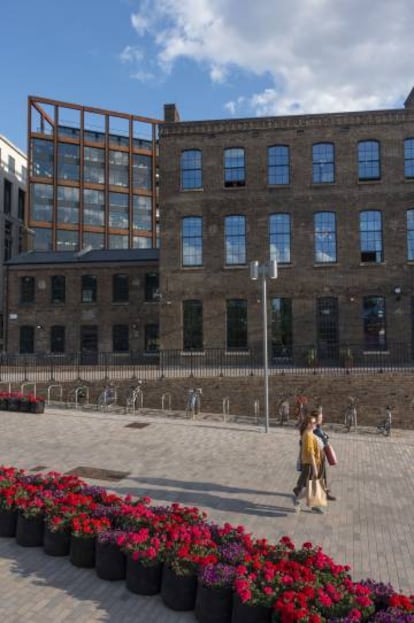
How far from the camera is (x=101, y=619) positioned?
484cm

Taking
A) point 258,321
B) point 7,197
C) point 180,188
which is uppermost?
point 7,197

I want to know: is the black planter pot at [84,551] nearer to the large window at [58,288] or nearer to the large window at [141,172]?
the large window at [58,288]

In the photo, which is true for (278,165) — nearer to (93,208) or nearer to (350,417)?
(350,417)

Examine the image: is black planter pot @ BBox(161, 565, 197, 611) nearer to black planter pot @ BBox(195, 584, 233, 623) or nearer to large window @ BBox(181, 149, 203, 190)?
black planter pot @ BBox(195, 584, 233, 623)

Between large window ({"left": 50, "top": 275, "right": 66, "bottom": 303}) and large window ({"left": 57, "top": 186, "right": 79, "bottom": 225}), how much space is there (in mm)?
27761

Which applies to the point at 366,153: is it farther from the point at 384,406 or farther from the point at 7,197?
the point at 7,197

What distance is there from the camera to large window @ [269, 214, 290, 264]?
81.0ft

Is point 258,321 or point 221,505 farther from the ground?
point 258,321

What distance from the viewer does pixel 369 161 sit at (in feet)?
80.3

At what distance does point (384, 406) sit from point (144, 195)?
5271 cm

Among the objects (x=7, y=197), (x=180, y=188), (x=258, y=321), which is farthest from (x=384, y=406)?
(x=7, y=197)

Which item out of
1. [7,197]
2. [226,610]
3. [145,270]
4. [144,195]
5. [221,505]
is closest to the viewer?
[226,610]

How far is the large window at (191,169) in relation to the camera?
25.5 metres

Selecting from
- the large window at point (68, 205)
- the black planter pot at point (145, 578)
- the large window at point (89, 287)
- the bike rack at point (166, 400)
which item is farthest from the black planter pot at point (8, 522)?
the large window at point (68, 205)
